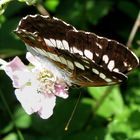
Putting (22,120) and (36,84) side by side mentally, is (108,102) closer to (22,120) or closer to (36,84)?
(22,120)

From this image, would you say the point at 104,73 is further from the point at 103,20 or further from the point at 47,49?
the point at 103,20

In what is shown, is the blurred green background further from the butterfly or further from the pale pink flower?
the butterfly

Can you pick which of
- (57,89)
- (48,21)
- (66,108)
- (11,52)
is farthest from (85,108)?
(48,21)

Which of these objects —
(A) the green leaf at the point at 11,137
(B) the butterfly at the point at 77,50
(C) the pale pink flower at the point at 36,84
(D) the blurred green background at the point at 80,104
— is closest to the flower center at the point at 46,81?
(C) the pale pink flower at the point at 36,84

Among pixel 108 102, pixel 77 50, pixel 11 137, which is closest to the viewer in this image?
pixel 77 50

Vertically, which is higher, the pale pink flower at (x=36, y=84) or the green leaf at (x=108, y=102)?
the pale pink flower at (x=36, y=84)

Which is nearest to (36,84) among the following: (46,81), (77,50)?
(46,81)

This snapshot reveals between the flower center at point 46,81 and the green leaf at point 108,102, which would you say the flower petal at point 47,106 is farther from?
the green leaf at point 108,102
